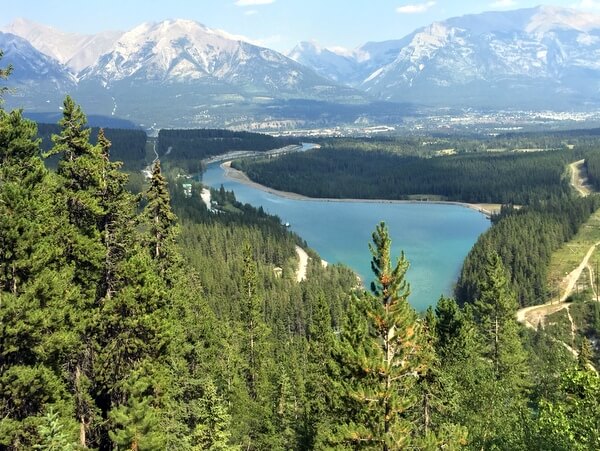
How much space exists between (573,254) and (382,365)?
122 meters

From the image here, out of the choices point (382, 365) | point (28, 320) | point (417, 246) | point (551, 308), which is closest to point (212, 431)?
point (382, 365)

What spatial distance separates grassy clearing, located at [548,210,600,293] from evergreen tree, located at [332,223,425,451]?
10275cm

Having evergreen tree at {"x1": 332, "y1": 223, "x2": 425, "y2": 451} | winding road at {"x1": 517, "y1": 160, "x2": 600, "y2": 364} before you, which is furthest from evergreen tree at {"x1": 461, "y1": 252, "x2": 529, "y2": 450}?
winding road at {"x1": 517, "y1": 160, "x2": 600, "y2": 364}

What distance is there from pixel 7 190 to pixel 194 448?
15110mm

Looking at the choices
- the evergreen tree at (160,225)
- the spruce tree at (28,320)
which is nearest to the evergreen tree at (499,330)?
the evergreen tree at (160,225)

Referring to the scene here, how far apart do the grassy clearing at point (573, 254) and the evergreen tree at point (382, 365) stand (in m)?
103

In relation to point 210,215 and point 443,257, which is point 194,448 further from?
point 210,215

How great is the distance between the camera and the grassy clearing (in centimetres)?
12262

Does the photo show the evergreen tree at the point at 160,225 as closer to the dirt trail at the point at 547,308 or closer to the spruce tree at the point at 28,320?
the spruce tree at the point at 28,320

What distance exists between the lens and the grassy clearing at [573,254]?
122625 millimetres

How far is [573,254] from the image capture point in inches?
5192

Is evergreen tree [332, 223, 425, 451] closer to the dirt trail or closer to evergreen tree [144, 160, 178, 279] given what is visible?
evergreen tree [144, 160, 178, 279]

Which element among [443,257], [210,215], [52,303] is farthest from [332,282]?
[52,303]

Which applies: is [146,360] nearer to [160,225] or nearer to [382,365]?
[382,365]
